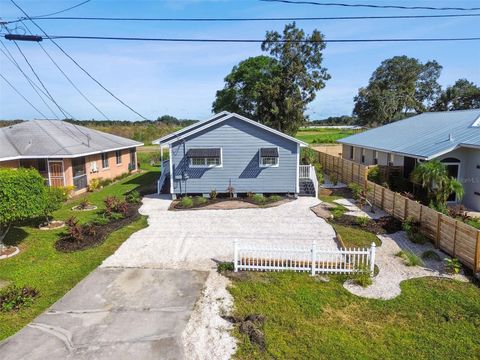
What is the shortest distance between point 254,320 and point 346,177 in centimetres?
1844

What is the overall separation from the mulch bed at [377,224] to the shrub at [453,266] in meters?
3.49

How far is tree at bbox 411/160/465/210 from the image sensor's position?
14961mm

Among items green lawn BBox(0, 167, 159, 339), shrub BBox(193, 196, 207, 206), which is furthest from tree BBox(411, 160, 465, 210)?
green lawn BBox(0, 167, 159, 339)

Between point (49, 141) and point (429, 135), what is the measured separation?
22.6 meters

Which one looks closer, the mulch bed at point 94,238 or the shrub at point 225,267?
the shrub at point 225,267

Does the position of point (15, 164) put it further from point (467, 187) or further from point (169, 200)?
point (467, 187)

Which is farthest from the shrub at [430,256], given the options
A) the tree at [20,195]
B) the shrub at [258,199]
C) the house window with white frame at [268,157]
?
the tree at [20,195]

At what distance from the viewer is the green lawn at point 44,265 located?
7865mm

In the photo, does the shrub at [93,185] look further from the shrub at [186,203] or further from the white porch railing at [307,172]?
the white porch railing at [307,172]

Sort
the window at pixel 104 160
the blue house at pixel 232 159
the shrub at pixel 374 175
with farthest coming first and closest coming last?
1. the window at pixel 104 160
2. the shrub at pixel 374 175
3. the blue house at pixel 232 159

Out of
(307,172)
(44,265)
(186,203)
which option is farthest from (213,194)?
(44,265)

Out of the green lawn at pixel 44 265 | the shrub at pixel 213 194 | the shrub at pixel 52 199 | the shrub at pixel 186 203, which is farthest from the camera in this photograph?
the shrub at pixel 213 194

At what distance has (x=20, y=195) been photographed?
37.2 feet

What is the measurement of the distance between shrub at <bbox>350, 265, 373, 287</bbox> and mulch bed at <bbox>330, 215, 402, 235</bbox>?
14.2 feet
